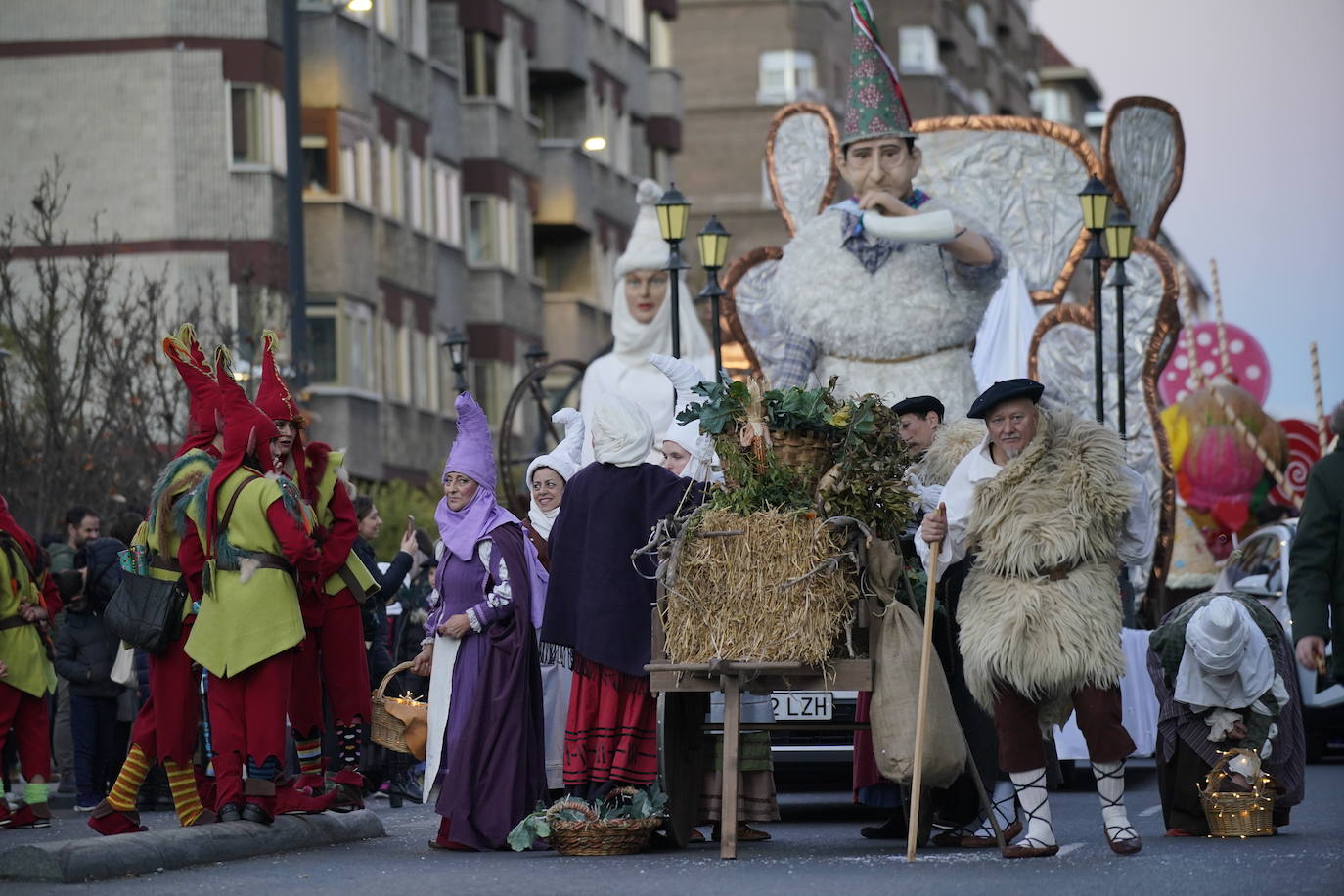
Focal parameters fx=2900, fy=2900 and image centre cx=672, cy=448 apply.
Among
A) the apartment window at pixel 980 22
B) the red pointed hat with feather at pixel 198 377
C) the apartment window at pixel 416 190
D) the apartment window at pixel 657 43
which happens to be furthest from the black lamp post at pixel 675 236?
the apartment window at pixel 980 22

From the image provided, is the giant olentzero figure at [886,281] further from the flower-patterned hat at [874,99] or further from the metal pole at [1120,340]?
the metal pole at [1120,340]

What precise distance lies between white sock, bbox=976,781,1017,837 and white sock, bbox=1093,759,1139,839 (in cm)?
77

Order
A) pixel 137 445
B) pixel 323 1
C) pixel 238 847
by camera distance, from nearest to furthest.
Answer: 1. pixel 238 847
2. pixel 137 445
3. pixel 323 1

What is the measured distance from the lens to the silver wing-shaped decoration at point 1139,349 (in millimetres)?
22062

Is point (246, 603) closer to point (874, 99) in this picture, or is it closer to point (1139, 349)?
point (874, 99)

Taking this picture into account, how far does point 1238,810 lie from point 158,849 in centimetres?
513

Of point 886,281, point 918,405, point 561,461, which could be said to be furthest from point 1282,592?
point 561,461

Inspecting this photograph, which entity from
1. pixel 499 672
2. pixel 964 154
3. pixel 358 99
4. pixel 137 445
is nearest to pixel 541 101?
pixel 358 99

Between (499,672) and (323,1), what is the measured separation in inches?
1215

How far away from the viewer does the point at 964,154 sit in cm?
2339

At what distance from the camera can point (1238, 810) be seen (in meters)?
13.9

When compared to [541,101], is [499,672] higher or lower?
lower

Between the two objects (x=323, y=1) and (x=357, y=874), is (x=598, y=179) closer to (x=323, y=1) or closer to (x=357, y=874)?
(x=323, y=1)

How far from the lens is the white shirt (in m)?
12.6
